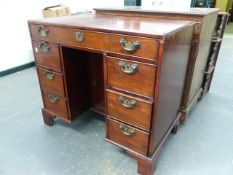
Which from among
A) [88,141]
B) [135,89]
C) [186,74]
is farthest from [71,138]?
[186,74]

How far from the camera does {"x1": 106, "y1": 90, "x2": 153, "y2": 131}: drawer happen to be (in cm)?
93

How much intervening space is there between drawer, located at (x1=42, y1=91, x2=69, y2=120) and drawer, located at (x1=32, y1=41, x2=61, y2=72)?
0.22 meters

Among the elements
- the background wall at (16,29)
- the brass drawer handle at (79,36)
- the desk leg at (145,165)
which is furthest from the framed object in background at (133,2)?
the desk leg at (145,165)

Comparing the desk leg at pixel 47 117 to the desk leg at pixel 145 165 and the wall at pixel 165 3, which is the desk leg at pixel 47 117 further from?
the wall at pixel 165 3

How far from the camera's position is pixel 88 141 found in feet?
4.45

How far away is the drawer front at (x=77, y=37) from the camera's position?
0.93 m

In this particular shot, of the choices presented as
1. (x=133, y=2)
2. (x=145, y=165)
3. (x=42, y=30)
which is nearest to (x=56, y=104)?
(x=42, y=30)

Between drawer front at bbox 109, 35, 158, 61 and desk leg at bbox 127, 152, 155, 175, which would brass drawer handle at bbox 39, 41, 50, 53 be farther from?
desk leg at bbox 127, 152, 155, 175

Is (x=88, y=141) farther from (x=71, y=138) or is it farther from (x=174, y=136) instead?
(x=174, y=136)

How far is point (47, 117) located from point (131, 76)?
0.87 metres

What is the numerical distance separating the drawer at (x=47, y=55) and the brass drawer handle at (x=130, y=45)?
468 mm

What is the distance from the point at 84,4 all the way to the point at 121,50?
2569 millimetres

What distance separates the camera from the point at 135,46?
82cm

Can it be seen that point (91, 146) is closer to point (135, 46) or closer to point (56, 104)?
point (56, 104)
